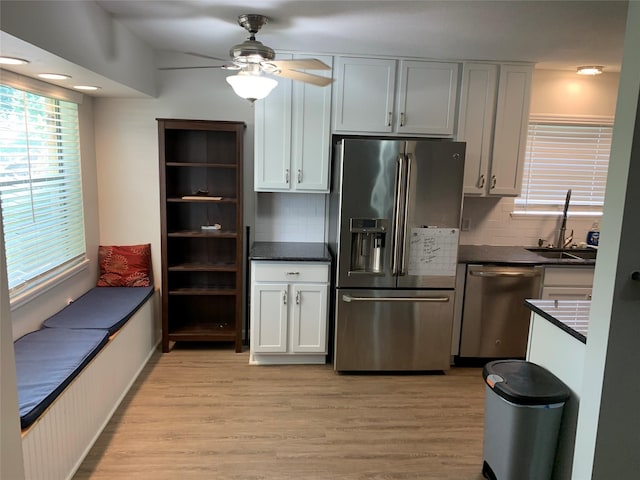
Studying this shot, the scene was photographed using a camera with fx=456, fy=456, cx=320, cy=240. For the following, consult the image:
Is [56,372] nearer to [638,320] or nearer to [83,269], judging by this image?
[83,269]

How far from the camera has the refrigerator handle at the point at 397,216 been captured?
325 centimetres

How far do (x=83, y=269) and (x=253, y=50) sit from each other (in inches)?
85.3

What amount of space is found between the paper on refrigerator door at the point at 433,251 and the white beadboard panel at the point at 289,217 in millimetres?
970

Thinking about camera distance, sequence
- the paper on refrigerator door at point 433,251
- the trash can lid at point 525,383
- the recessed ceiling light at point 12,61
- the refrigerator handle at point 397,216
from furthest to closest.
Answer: the paper on refrigerator door at point 433,251 < the refrigerator handle at point 397,216 < the recessed ceiling light at point 12,61 < the trash can lid at point 525,383

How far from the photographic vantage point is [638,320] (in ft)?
5.33

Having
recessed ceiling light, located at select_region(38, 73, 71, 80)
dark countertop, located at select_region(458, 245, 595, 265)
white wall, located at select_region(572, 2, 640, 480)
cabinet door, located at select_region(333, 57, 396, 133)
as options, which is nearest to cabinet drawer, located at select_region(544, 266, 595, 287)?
dark countertop, located at select_region(458, 245, 595, 265)

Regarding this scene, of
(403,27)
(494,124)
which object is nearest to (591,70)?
(494,124)

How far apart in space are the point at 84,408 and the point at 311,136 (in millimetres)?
2376

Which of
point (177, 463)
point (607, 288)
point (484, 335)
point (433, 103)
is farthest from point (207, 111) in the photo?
point (607, 288)

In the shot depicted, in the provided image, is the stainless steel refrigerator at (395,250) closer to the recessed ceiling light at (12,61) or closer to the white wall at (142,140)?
the white wall at (142,140)

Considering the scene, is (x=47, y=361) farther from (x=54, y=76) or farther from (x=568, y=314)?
(x=568, y=314)

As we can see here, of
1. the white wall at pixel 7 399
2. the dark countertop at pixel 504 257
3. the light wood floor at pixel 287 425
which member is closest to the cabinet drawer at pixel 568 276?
the dark countertop at pixel 504 257

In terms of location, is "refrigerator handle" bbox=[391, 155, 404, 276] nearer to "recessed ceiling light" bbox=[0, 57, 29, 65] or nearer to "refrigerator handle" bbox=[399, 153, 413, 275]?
"refrigerator handle" bbox=[399, 153, 413, 275]

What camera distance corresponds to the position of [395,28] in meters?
2.79
